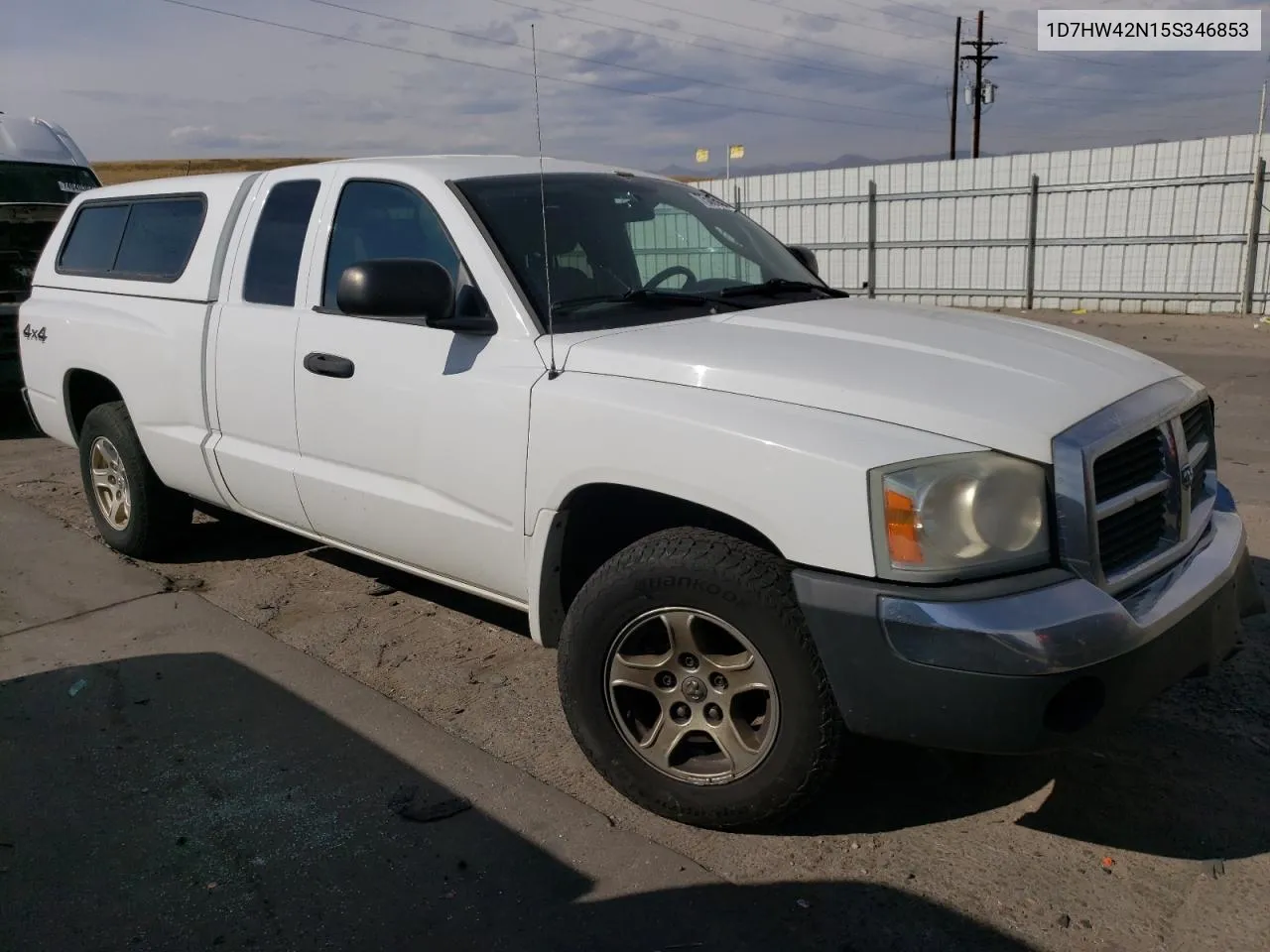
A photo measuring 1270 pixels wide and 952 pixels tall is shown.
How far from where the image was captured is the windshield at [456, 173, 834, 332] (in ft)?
11.7

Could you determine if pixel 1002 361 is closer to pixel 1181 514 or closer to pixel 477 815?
pixel 1181 514

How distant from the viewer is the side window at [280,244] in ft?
14.0

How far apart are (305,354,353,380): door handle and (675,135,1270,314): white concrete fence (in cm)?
1513

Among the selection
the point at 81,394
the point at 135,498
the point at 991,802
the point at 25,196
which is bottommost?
the point at 991,802

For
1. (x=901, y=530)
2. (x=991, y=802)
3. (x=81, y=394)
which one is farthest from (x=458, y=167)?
(x=81, y=394)

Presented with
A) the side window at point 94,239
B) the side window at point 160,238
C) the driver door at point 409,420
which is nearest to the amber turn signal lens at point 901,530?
the driver door at point 409,420

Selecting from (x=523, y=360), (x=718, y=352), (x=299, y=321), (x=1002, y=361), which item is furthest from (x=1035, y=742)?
(x=299, y=321)

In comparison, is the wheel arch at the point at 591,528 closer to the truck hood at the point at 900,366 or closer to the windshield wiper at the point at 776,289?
the truck hood at the point at 900,366

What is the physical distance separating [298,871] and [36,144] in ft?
33.6

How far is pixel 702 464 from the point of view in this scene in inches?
110

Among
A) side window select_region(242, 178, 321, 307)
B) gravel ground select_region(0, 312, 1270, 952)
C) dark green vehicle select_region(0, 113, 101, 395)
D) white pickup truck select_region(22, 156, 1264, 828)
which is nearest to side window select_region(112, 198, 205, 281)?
white pickup truck select_region(22, 156, 1264, 828)

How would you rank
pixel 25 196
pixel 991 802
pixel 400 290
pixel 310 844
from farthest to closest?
pixel 25 196
pixel 400 290
pixel 991 802
pixel 310 844

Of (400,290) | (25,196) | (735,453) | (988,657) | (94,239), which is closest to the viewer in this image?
(988,657)

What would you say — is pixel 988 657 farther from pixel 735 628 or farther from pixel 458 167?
pixel 458 167
